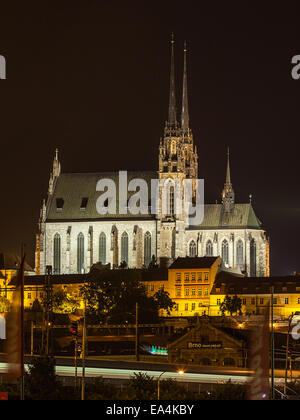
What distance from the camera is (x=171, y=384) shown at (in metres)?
61.0

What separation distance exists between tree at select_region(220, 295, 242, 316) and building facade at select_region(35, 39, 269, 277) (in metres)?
17.9

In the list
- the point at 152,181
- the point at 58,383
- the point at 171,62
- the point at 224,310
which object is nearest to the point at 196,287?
the point at 224,310

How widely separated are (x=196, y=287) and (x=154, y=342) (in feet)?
107

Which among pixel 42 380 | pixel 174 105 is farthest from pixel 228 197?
pixel 42 380

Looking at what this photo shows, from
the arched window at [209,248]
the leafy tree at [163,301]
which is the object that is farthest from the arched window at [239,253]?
the leafy tree at [163,301]

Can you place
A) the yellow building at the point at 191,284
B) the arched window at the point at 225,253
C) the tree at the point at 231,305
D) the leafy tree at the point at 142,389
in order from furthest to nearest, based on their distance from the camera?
the arched window at the point at 225,253, the yellow building at the point at 191,284, the tree at the point at 231,305, the leafy tree at the point at 142,389

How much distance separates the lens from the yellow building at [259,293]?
5236 inches

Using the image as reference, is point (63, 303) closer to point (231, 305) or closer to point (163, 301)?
point (163, 301)

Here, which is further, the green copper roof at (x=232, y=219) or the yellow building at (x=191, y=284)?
the green copper roof at (x=232, y=219)

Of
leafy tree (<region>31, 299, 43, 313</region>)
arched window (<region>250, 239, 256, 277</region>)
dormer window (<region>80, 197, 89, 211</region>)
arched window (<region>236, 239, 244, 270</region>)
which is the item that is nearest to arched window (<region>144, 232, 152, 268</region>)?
dormer window (<region>80, 197, 89, 211</region>)

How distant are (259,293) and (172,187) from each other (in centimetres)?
2203

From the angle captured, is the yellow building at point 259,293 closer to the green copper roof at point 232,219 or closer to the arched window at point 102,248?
the green copper roof at point 232,219

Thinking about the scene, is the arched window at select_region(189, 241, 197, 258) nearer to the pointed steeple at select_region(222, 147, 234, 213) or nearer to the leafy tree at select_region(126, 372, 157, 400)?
the pointed steeple at select_region(222, 147, 234, 213)

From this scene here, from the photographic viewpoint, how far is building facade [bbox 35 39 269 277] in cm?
15062
